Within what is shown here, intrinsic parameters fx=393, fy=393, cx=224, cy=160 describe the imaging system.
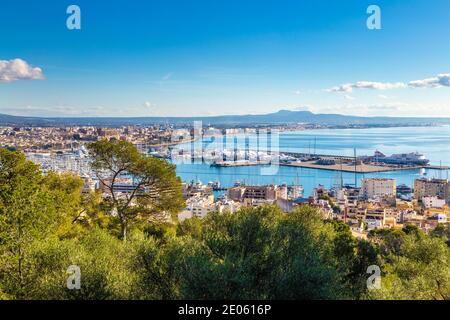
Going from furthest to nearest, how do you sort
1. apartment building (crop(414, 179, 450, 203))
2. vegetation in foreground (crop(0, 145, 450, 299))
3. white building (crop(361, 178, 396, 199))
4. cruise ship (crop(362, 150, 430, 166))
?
cruise ship (crop(362, 150, 430, 166))
white building (crop(361, 178, 396, 199))
apartment building (crop(414, 179, 450, 203))
vegetation in foreground (crop(0, 145, 450, 299))

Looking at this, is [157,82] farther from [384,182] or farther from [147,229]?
[384,182]

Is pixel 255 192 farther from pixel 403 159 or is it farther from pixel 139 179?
pixel 403 159

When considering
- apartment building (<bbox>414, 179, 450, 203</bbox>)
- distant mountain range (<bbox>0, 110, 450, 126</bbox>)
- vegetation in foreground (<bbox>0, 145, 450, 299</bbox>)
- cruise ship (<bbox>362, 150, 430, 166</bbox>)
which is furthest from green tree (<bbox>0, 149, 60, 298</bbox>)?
cruise ship (<bbox>362, 150, 430, 166</bbox>)

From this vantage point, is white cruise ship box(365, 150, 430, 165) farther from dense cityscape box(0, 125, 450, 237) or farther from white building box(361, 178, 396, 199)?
white building box(361, 178, 396, 199)

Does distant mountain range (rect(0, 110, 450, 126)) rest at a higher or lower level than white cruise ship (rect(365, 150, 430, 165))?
higher

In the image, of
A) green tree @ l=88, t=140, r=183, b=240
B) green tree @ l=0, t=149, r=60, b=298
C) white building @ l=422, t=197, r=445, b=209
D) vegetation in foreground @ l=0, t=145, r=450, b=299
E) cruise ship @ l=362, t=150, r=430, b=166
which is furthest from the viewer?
cruise ship @ l=362, t=150, r=430, b=166

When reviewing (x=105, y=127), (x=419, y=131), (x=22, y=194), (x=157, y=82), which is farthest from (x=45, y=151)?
(x=419, y=131)

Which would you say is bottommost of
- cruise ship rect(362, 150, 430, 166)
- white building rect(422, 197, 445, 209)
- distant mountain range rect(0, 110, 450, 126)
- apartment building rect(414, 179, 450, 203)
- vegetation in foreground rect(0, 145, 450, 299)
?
white building rect(422, 197, 445, 209)
